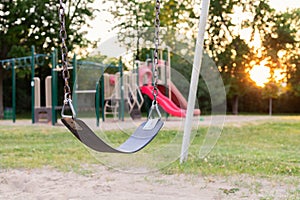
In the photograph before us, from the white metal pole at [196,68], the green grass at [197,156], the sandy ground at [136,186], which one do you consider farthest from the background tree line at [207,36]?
the sandy ground at [136,186]

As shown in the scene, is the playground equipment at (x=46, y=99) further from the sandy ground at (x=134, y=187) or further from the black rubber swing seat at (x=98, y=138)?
the black rubber swing seat at (x=98, y=138)

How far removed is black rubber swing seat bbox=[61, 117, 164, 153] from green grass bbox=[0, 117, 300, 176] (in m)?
0.85

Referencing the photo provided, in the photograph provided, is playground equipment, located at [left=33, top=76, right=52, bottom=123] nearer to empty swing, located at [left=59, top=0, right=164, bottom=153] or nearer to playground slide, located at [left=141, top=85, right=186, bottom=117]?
playground slide, located at [left=141, top=85, right=186, bottom=117]

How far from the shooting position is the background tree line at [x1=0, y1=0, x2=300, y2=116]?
11273mm

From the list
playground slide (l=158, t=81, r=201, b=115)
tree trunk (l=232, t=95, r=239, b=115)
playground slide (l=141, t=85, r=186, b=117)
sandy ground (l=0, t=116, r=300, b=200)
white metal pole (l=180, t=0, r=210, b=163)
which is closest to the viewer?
sandy ground (l=0, t=116, r=300, b=200)

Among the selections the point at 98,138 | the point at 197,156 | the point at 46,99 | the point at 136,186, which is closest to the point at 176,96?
the point at 46,99

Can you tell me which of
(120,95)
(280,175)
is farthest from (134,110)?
(280,175)

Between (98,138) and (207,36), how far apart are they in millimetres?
10160

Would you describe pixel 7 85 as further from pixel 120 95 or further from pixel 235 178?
pixel 235 178

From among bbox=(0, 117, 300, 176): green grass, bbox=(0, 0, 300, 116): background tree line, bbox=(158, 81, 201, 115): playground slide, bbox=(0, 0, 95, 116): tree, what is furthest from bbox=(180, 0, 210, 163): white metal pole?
bbox=(0, 0, 95, 116): tree

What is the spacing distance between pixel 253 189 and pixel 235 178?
1.42ft

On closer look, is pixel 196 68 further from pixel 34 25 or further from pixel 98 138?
pixel 34 25

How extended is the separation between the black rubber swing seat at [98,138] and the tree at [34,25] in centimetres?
1270

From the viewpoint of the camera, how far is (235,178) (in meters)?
3.64
